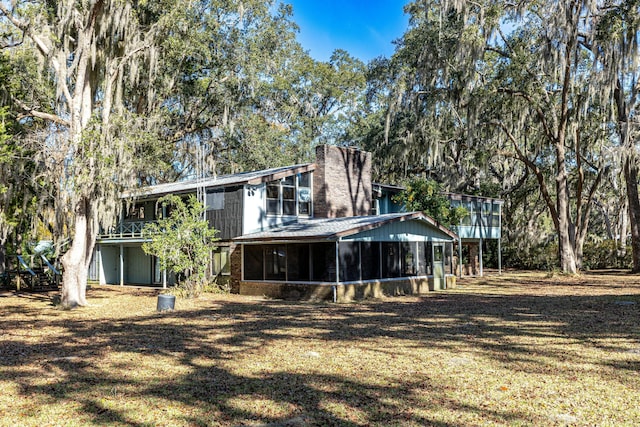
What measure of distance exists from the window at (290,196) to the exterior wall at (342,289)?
348cm

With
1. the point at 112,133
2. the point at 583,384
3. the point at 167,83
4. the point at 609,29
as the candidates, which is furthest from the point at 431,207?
the point at 583,384

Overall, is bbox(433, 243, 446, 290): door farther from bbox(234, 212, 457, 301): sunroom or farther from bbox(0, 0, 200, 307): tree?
bbox(0, 0, 200, 307): tree

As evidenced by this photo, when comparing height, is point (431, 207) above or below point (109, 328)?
above

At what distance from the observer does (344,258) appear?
1773cm

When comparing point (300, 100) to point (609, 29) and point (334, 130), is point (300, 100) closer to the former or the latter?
point (334, 130)

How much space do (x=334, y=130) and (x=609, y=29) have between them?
22.7m

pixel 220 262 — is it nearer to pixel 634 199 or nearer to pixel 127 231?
pixel 127 231

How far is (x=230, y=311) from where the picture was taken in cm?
1507

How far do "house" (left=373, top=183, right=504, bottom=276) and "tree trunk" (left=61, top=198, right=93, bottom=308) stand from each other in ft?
50.6

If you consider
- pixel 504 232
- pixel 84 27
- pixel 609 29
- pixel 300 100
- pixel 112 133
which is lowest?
pixel 504 232

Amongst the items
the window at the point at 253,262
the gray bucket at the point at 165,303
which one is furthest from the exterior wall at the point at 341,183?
the gray bucket at the point at 165,303

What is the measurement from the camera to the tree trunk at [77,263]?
53.6 ft

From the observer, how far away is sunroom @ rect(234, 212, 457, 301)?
17719mm

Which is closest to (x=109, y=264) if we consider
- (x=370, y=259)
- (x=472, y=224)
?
(x=370, y=259)
